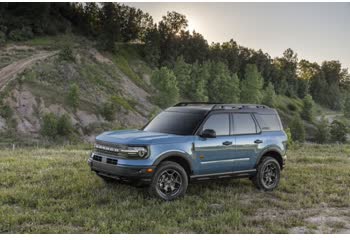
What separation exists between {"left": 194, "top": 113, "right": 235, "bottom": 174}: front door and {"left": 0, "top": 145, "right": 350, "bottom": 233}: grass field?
0.59m

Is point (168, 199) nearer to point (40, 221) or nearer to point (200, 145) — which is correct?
point (200, 145)

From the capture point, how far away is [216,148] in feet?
30.1

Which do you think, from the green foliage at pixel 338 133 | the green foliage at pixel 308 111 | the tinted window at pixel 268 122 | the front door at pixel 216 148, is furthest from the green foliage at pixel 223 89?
the front door at pixel 216 148

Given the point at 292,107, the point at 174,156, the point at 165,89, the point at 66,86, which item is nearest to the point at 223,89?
the point at 165,89

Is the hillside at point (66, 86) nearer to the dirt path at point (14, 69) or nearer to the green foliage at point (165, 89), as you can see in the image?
the dirt path at point (14, 69)

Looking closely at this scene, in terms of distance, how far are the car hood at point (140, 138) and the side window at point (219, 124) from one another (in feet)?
2.18

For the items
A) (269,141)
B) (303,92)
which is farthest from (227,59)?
(269,141)

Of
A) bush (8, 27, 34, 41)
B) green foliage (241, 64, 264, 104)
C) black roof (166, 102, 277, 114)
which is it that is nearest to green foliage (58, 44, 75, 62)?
bush (8, 27, 34, 41)

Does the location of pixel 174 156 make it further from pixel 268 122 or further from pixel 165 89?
pixel 165 89

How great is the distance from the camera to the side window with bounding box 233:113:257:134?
31.9ft

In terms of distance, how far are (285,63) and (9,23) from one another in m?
85.5

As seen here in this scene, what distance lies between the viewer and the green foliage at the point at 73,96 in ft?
145

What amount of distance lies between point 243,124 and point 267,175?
1.42 meters

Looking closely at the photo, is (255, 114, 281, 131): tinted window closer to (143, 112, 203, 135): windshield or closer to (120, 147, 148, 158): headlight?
(143, 112, 203, 135): windshield
